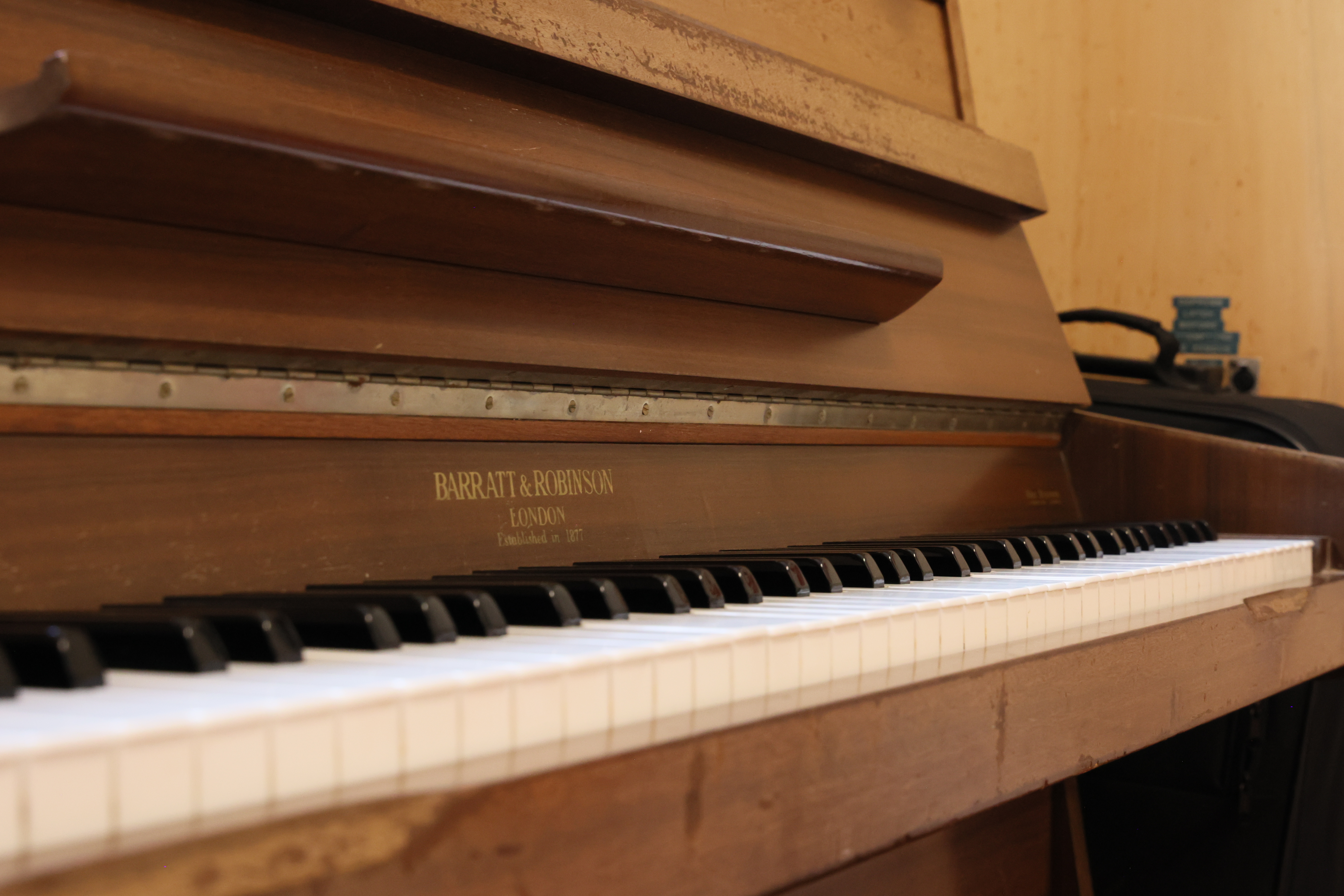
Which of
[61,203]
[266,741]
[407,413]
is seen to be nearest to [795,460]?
[407,413]

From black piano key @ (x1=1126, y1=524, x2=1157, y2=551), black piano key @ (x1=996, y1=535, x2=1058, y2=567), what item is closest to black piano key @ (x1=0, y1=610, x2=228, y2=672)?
black piano key @ (x1=996, y1=535, x2=1058, y2=567)

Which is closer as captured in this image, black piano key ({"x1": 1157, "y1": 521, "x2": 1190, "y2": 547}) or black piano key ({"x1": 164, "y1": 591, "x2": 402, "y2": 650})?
black piano key ({"x1": 164, "y1": 591, "x2": 402, "y2": 650})

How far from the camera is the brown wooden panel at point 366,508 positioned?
827 millimetres

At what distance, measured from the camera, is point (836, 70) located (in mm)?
1775

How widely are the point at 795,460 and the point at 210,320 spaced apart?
81cm

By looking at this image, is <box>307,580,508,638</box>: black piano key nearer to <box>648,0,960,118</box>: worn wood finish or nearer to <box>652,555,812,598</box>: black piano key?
<box>652,555,812,598</box>: black piano key

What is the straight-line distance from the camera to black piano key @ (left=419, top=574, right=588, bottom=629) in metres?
0.81

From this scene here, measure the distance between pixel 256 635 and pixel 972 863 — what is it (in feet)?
4.22

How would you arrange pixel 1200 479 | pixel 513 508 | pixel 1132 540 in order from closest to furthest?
pixel 513 508 < pixel 1132 540 < pixel 1200 479

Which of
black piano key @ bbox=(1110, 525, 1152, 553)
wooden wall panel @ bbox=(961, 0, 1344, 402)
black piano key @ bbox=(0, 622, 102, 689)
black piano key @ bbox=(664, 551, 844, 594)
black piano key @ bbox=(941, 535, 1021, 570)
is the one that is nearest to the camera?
black piano key @ bbox=(0, 622, 102, 689)

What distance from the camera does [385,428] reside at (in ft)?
3.42

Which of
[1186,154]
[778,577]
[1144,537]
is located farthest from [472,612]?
[1186,154]

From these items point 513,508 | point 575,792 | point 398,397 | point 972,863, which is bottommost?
point 972,863

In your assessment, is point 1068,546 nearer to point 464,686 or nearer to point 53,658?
point 464,686
